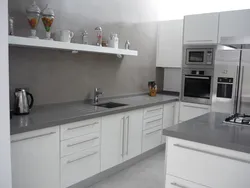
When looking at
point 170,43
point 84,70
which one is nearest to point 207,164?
point 84,70

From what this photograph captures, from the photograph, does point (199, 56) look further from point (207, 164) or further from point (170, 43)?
point (207, 164)

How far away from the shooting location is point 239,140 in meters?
1.49

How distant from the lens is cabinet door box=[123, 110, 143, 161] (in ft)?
10.1

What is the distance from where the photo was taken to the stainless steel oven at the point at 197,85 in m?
3.86

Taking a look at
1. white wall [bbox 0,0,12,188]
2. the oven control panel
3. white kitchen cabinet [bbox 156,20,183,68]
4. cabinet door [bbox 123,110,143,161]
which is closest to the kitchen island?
white wall [bbox 0,0,12,188]

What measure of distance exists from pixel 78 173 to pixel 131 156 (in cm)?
94

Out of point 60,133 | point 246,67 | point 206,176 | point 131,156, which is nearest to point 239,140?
point 206,176

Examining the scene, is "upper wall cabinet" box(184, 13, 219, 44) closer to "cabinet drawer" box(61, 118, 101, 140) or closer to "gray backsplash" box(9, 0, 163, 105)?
"gray backsplash" box(9, 0, 163, 105)

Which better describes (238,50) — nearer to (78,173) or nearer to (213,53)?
(213,53)

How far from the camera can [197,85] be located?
3973 millimetres

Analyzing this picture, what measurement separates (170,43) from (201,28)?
68 cm

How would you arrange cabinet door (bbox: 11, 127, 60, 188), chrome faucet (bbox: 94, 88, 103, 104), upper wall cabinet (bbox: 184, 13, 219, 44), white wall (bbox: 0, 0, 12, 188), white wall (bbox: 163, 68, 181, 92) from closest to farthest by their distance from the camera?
white wall (bbox: 0, 0, 12, 188) < cabinet door (bbox: 11, 127, 60, 188) < chrome faucet (bbox: 94, 88, 103, 104) < upper wall cabinet (bbox: 184, 13, 219, 44) < white wall (bbox: 163, 68, 181, 92)

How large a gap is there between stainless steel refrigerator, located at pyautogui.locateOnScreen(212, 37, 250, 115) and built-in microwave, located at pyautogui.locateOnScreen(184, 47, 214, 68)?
174 mm

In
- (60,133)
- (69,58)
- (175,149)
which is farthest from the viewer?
(69,58)
